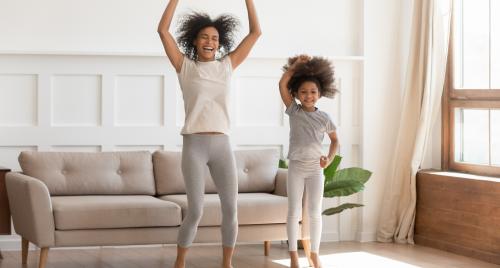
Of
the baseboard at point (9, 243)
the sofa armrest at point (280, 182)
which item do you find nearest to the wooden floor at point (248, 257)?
the baseboard at point (9, 243)

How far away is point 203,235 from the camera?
5.49 metres

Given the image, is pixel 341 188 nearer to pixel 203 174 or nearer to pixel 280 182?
pixel 280 182

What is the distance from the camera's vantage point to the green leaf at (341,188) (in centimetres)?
628

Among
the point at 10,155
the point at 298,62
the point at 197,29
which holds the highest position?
the point at 197,29

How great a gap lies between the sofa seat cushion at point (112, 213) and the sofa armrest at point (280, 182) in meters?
0.88

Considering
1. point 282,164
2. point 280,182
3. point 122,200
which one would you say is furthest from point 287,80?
point 282,164

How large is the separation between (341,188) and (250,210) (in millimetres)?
983

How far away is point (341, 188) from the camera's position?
6.31m

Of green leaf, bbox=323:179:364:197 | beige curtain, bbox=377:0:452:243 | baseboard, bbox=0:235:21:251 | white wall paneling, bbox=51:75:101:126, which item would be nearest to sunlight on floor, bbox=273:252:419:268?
green leaf, bbox=323:179:364:197

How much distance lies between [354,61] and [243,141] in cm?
109

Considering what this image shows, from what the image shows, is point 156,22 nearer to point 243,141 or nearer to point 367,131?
point 243,141

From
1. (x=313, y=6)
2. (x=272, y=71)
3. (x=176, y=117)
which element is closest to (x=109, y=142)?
(x=176, y=117)

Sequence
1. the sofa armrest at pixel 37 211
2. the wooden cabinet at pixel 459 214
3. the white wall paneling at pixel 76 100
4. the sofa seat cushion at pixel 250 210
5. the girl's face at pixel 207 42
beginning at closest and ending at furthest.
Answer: the girl's face at pixel 207 42 → the sofa armrest at pixel 37 211 → the sofa seat cushion at pixel 250 210 → the wooden cabinet at pixel 459 214 → the white wall paneling at pixel 76 100

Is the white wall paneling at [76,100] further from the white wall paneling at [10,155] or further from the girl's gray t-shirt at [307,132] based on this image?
the girl's gray t-shirt at [307,132]
